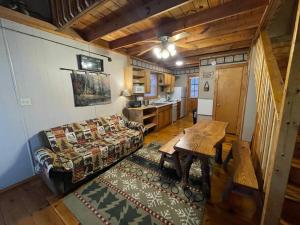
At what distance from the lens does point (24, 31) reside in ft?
6.68

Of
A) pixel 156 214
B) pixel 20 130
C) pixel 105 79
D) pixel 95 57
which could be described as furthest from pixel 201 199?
pixel 95 57

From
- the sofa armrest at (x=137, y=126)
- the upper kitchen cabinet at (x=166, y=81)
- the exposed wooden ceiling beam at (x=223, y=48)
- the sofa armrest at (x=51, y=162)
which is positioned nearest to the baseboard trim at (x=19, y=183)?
the sofa armrest at (x=51, y=162)

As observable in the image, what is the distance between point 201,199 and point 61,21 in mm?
3261

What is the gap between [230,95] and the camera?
4.06m

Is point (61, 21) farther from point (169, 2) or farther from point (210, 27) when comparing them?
point (210, 27)

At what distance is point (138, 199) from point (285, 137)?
169 centimetres

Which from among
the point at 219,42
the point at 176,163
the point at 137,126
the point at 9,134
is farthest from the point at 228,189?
the point at 219,42

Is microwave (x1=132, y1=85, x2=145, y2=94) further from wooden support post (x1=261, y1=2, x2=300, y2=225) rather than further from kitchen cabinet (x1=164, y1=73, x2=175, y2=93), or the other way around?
wooden support post (x1=261, y1=2, x2=300, y2=225)

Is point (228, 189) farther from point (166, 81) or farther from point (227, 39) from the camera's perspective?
point (166, 81)

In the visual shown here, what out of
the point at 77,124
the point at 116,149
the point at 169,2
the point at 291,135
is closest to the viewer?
the point at 291,135

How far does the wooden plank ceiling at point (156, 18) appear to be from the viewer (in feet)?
5.75

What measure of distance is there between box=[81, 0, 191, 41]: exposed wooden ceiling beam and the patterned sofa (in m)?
1.85

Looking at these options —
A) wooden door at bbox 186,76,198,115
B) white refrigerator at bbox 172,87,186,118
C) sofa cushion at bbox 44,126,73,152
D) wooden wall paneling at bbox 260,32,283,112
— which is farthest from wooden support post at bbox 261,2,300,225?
wooden door at bbox 186,76,198,115

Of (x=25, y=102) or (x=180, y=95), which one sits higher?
(x=25, y=102)
